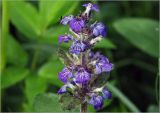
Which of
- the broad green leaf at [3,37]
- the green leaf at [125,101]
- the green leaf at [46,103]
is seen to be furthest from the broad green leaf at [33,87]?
the green leaf at [125,101]

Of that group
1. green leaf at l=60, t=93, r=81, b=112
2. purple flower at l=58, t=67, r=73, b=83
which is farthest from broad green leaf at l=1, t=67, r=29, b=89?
purple flower at l=58, t=67, r=73, b=83

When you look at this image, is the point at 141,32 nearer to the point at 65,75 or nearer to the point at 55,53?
the point at 55,53

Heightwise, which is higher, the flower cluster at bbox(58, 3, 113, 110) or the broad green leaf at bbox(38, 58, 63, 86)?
the flower cluster at bbox(58, 3, 113, 110)

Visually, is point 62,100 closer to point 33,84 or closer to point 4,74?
point 33,84

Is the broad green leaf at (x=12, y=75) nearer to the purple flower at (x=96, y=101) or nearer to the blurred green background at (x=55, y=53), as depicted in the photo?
the blurred green background at (x=55, y=53)

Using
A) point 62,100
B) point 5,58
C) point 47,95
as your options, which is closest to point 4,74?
point 5,58

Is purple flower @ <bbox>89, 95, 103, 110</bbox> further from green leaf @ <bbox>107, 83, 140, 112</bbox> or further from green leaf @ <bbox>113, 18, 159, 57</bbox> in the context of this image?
green leaf @ <bbox>113, 18, 159, 57</bbox>

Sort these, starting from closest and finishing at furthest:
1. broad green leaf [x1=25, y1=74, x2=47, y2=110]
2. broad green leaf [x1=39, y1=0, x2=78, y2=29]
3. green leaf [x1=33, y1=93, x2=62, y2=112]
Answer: green leaf [x1=33, y1=93, x2=62, y2=112] → broad green leaf [x1=25, y1=74, x2=47, y2=110] → broad green leaf [x1=39, y1=0, x2=78, y2=29]
